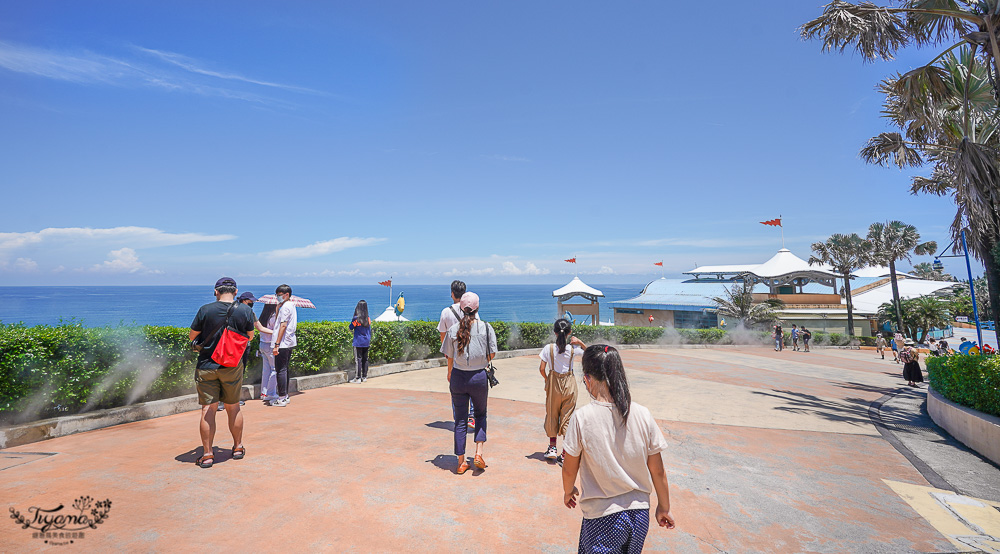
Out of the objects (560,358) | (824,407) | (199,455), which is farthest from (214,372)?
(824,407)

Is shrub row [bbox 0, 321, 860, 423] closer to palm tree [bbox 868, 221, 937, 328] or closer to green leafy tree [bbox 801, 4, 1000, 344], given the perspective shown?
green leafy tree [bbox 801, 4, 1000, 344]

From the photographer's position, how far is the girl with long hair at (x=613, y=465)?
2186 mm

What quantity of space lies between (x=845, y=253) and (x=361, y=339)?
134 ft

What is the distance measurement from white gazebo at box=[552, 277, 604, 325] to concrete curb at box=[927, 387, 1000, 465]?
1656 centimetres

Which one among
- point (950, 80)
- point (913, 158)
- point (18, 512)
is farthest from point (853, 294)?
point (18, 512)

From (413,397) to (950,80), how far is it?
42.8ft

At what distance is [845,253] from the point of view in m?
35.8

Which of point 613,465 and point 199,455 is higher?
point 613,465

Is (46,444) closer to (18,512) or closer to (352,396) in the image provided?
(18,512)

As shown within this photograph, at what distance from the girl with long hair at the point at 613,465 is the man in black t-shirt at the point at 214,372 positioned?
13.0 ft

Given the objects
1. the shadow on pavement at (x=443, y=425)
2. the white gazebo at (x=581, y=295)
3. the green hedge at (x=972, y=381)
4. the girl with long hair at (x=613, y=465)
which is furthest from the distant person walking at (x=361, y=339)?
the white gazebo at (x=581, y=295)

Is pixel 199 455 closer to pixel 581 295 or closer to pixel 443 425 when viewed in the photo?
pixel 443 425

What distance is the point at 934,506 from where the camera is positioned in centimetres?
444

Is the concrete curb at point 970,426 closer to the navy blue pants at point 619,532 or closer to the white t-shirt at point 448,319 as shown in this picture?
the navy blue pants at point 619,532
